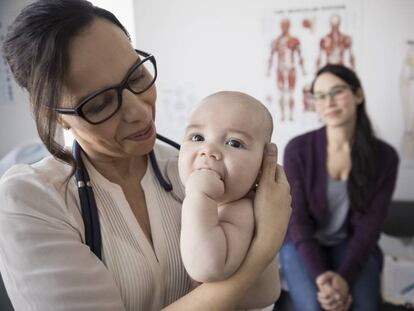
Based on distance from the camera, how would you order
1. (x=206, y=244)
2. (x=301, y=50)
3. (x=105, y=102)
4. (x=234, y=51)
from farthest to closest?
(x=234, y=51) < (x=301, y=50) < (x=105, y=102) < (x=206, y=244)

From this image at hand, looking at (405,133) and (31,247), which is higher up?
(31,247)

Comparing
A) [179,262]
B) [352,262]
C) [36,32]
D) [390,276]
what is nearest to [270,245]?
[179,262]

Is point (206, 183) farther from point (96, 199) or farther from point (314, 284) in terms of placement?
point (314, 284)

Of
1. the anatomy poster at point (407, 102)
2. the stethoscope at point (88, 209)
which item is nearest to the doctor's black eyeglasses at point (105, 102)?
the stethoscope at point (88, 209)

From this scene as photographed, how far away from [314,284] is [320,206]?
0.40 metres

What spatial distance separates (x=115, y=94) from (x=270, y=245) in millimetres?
500

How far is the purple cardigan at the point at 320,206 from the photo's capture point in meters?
1.75

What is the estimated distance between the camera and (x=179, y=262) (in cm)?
92

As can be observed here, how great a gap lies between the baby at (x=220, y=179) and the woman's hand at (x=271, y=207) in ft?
0.07

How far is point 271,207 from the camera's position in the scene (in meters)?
0.83

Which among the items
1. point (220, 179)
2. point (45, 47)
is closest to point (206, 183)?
point (220, 179)

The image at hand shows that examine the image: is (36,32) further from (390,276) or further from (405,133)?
(405,133)

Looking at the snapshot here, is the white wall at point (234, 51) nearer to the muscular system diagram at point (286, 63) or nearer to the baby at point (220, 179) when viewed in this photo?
the muscular system diagram at point (286, 63)

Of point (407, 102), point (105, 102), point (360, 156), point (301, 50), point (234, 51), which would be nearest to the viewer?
point (105, 102)
